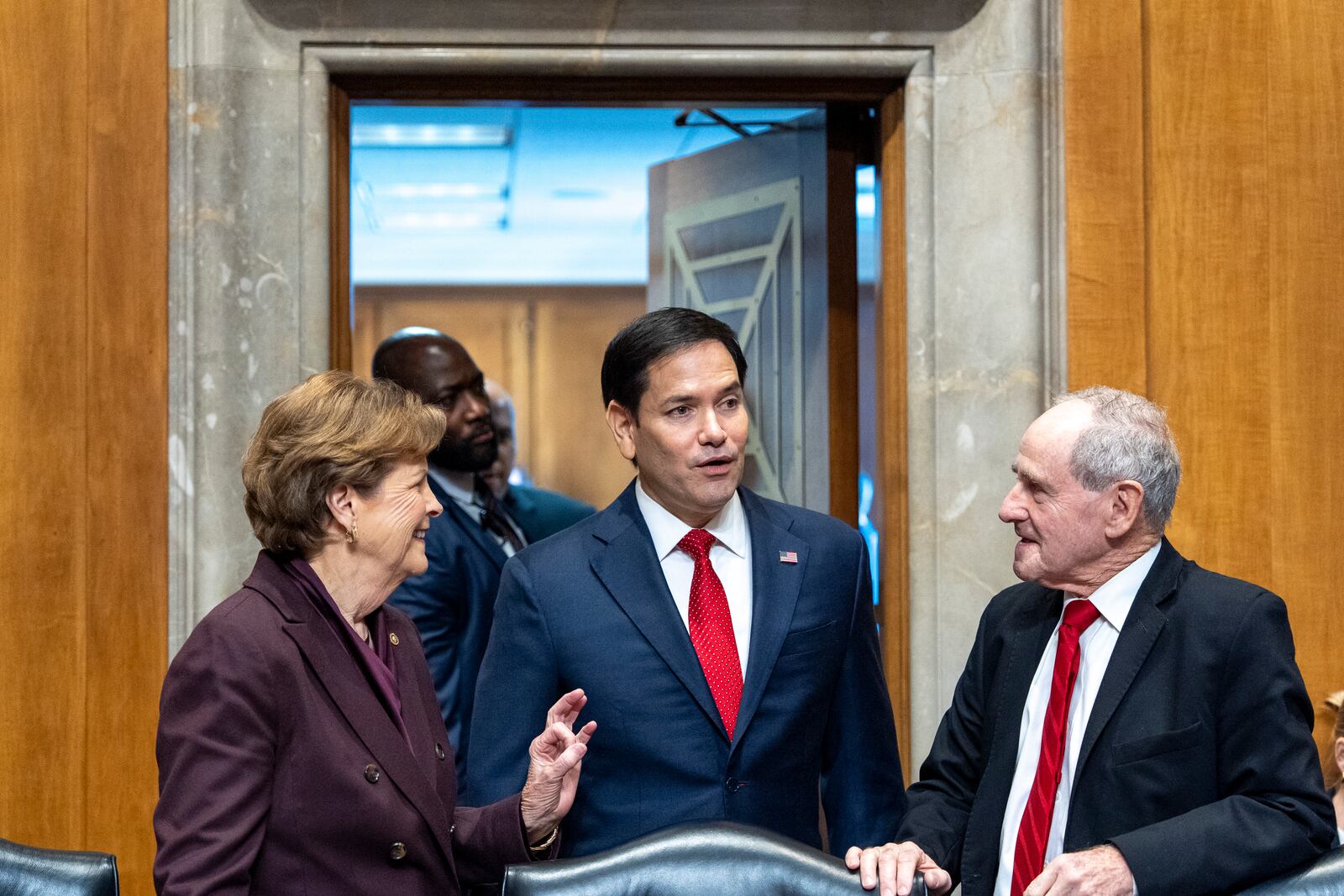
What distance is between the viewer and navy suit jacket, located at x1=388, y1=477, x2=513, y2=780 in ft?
11.6

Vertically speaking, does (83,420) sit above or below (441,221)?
below

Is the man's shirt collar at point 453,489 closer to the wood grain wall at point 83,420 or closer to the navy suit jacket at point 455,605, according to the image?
the navy suit jacket at point 455,605

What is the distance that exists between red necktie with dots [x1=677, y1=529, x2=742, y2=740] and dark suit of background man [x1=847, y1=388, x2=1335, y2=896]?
36 centimetres

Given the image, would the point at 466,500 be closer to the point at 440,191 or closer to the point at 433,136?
the point at 433,136

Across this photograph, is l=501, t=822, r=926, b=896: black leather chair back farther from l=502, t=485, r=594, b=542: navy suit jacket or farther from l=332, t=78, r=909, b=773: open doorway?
l=502, t=485, r=594, b=542: navy suit jacket

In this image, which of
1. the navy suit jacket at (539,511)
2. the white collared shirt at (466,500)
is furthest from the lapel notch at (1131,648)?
the navy suit jacket at (539,511)

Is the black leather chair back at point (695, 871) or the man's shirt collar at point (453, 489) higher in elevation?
the man's shirt collar at point (453, 489)

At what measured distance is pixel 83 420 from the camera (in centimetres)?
331

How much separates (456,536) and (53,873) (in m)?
1.62

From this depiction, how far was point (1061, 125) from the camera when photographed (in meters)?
3.44

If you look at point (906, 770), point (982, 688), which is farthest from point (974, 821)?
point (906, 770)

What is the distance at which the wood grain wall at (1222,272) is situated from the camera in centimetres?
344

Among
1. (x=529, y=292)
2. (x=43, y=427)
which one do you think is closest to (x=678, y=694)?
(x=43, y=427)

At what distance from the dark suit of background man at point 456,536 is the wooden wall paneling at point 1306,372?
193 centimetres
